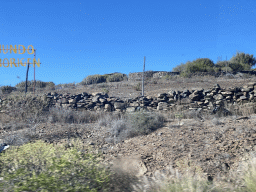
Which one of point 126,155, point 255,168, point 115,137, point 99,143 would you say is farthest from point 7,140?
point 255,168

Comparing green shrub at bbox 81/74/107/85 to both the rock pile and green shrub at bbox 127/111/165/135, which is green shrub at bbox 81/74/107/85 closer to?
the rock pile

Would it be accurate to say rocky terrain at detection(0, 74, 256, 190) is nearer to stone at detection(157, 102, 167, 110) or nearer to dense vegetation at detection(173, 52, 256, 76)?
stone at detection(157, 102, 167, 110)

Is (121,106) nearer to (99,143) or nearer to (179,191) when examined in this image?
(99,143)

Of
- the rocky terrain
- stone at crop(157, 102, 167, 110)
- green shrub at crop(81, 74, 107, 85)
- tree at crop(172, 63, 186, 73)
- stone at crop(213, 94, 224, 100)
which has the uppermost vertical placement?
tree at crop(172, 63, 186, 73)

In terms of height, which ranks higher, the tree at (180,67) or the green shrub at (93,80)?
the tree at (180,67)

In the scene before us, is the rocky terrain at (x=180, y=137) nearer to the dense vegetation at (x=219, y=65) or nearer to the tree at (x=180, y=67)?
the dense vegetation at (x=219, y=65)

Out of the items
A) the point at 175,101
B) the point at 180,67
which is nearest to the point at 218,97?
the point at 175,101

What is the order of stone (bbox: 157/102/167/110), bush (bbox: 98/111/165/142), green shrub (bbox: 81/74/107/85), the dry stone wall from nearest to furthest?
bush (bbox: 98/111/165/142) → the dry stone wall → stone (bbox: 157/102/167/110) → green shrub (bbox: 81/74/107/85)

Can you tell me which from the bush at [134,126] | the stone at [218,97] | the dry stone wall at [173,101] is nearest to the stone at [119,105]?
the dry stone wall at [173,101]

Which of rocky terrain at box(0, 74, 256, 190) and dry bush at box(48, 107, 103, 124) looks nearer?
rocky terrain at box(0, 74, 256, 190)

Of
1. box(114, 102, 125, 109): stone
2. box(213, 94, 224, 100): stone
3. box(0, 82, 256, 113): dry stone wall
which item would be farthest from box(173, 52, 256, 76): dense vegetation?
box(114, 102, 125, 109): stone

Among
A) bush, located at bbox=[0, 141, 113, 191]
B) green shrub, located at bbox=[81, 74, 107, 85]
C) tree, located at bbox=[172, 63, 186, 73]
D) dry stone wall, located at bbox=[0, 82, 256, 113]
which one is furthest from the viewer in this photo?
A: tree, located at bbox=[172, 63, 186, 73]

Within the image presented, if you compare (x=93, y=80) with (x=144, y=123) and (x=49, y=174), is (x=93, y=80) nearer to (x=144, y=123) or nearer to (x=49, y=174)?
(x=144, y=123)

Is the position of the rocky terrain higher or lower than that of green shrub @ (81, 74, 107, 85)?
lower
